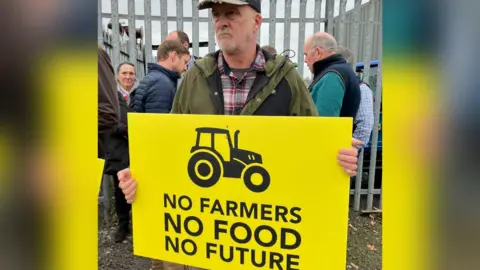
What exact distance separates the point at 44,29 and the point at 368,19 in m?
3.95

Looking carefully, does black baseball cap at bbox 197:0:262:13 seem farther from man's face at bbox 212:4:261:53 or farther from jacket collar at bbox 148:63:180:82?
jacket collar at bbox 148:63:180:82

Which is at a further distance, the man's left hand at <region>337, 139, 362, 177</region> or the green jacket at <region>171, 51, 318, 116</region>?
the green jacket at <region>171, 51, 318, 116</region>

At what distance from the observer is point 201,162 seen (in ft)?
4.29

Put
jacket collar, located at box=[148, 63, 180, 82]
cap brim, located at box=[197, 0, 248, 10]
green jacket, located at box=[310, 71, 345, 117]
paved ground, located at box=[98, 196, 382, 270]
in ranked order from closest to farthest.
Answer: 1. cap brim, located at box=[197, 0, 248, 10]
2. green jacket, located at box=[310, 71, 345, 117]
3. jacket collar, located at box=[148, 63, 180, 82]
4. paved ground, located at box=[98, 196, 382, 270]

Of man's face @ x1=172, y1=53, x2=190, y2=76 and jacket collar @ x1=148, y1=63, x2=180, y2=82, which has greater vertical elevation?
man's face @ x1=172, y1=53, x2=190, y2=76

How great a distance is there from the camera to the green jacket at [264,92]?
61.7 inches

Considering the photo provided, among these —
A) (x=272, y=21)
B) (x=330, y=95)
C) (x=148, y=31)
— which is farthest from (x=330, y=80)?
(x=148, y=31)

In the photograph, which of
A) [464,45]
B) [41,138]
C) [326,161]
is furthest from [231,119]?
[464,45]

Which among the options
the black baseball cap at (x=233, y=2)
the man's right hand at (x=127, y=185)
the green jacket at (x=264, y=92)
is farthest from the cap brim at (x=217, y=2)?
the man's right hand at (x=127, y=185)

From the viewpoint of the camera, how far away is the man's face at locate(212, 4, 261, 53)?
157 centimetres

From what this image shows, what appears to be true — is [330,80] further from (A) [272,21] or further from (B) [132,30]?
(B) [132,30]

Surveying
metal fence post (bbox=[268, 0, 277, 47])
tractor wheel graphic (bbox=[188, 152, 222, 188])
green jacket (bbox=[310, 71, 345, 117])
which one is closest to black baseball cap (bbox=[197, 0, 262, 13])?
tractor wheel graphic (bbox=[188, 152, 222, 188])

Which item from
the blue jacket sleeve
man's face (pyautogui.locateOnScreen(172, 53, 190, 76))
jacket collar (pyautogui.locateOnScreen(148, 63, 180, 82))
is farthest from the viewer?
man's face (pyautogui.locateOnScreen(172, 53, 190, 76))

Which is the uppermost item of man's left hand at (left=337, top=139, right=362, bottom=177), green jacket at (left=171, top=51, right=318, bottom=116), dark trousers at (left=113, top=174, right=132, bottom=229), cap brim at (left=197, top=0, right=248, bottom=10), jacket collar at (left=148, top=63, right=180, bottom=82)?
cap brim at (left=197, top=0, right=248, bottom=10)
